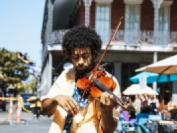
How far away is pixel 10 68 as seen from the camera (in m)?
64.9

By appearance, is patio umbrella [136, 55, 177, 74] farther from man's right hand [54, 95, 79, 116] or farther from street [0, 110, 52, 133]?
man's right hand [54, 95, 79, 116]

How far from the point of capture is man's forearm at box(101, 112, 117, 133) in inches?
109

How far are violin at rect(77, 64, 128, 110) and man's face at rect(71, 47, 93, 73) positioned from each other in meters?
0.06

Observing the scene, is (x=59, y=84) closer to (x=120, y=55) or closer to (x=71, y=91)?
(x=71, y=91)

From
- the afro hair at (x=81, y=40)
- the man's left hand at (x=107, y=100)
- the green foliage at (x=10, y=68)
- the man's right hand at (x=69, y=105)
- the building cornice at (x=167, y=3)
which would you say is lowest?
the green foliage at (x=10, y=68)

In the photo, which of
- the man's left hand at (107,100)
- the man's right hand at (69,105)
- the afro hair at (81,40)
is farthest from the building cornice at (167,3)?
the man's left hand at (107,100)

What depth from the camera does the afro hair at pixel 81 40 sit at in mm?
3055

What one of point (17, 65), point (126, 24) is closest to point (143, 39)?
point (126, 24)

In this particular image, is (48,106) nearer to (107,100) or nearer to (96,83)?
(96,83)

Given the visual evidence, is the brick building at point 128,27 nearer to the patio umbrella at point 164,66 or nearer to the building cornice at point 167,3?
the building cornice at point 167,3

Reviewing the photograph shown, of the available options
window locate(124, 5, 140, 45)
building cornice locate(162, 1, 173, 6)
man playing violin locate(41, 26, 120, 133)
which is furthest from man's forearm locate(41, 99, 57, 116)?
building cornice locate(162, 1, 173, 6)

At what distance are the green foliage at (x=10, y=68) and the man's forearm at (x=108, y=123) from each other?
6163cm

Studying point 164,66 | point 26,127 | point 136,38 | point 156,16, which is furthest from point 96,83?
point 136,38

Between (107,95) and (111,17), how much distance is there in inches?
987
